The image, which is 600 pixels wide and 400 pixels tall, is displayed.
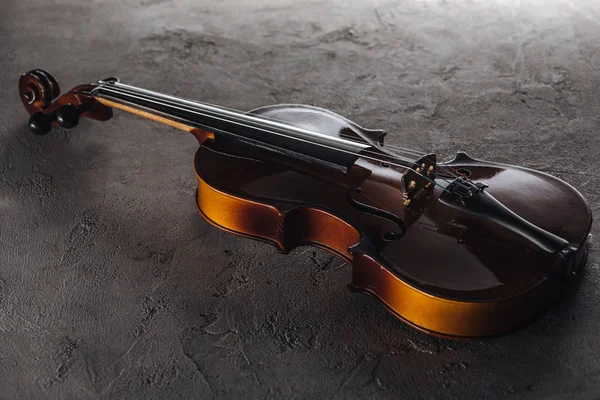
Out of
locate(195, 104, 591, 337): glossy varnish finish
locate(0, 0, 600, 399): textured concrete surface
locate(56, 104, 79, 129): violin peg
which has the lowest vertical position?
locate(0, 0, 600, 399): textured concrete surface

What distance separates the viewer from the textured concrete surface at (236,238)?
1508mm

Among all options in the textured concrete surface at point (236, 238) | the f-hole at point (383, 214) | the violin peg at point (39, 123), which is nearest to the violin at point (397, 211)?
the f-hole at point (383, 214)

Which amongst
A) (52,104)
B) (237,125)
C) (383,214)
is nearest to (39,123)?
(52,104)

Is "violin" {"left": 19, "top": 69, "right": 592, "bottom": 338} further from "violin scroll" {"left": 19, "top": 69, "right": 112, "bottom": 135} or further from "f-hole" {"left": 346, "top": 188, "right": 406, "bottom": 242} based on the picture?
"violin scroll" {"left": 19, "top": 69, "right": 112, "bottom": 135}

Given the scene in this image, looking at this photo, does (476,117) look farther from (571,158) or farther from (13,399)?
(13,399)

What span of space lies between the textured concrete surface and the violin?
0.11 meters

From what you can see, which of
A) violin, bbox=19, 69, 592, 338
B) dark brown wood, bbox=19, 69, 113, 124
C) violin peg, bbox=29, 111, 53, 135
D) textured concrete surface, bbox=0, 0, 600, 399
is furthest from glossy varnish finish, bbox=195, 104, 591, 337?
violin peg, bbox=29, 111, 53, 135

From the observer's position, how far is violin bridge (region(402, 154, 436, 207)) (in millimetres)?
1564

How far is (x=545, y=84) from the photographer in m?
2.52

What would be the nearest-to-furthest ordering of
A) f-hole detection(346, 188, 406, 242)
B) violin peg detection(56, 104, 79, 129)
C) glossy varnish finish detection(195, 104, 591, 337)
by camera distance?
glossy varnish finish detection(195, 104, 591, 337) → f-hole detection(346, 188, 406, 242) → violin peg detection(56, 104, 79, 129)

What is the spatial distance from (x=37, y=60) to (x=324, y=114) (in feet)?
4.72

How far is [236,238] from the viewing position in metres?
1.87

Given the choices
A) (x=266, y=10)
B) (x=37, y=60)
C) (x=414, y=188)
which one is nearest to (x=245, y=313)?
(x=414, y=188)

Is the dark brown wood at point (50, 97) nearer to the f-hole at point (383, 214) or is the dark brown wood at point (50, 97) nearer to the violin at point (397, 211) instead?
the violin at point (397, 211)
